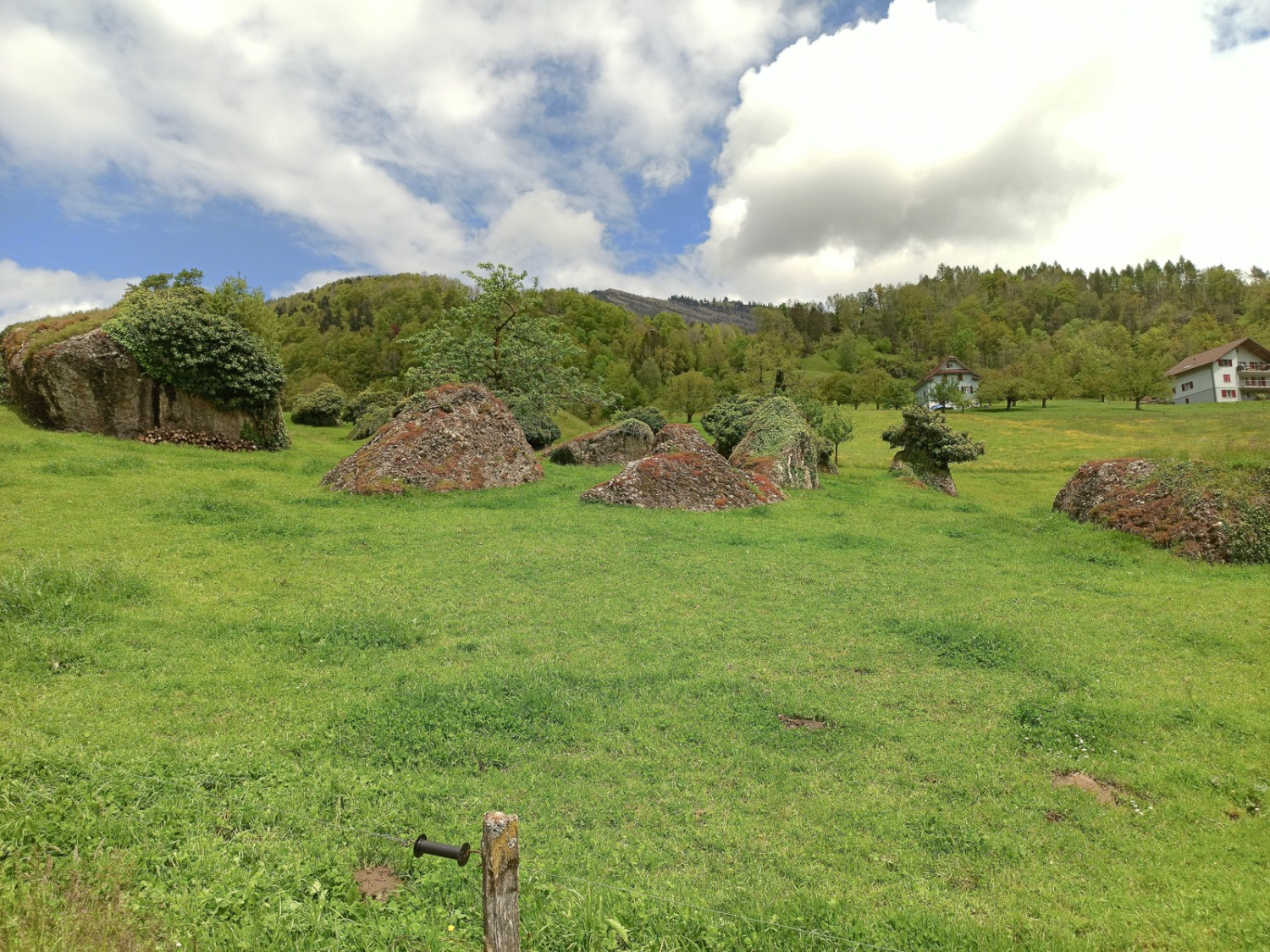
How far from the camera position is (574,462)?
29.4 m

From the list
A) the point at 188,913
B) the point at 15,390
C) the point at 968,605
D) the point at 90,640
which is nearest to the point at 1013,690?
the point at 968,605

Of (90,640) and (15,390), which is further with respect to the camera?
(15,390)

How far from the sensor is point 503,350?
104 ft

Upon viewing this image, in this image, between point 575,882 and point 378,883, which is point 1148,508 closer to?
point 575,882

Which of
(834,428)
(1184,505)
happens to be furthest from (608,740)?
(834,428)

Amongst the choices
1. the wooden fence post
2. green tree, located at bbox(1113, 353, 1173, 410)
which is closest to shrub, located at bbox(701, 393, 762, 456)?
the wooden fence post

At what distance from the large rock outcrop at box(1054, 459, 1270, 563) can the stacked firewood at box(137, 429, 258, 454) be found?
2855 centimetres

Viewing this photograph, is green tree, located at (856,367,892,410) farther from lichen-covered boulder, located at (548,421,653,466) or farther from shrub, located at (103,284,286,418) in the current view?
shrub, located at (103,284,286,418)

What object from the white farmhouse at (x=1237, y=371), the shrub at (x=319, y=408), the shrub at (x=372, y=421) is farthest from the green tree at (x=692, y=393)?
the white farmhouse at (x=1237, y=371)

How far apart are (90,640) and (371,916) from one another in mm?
6268

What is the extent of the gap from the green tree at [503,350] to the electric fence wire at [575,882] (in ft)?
86.0

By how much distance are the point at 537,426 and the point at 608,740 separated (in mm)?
27290

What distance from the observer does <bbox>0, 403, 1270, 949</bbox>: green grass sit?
4445 millimetres

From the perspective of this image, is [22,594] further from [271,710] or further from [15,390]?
[15,390]
